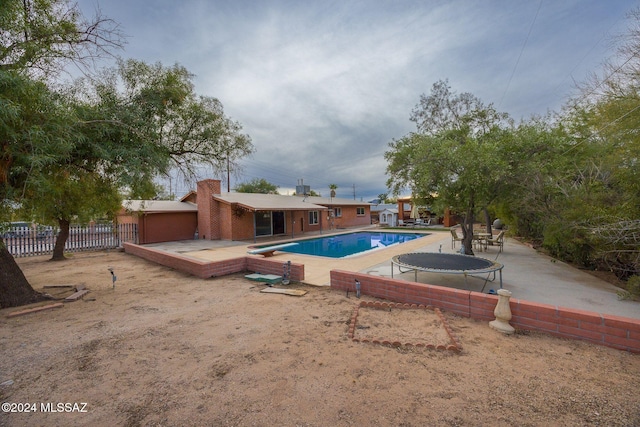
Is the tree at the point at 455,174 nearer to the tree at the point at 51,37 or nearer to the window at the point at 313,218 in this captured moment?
the tree at the point at 51,37

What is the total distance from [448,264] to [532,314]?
2214mm

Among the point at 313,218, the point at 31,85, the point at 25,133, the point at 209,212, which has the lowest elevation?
the point at 313,218

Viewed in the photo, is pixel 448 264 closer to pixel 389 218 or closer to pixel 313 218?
pixel 313 218

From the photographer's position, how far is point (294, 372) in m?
2.86

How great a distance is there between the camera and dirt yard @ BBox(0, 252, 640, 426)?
225 cm

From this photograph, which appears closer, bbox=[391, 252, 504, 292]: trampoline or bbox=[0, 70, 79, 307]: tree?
bbox=[0, 70, 79, 307]: tree

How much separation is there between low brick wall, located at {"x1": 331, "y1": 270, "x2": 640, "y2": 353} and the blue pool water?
7.93 meters

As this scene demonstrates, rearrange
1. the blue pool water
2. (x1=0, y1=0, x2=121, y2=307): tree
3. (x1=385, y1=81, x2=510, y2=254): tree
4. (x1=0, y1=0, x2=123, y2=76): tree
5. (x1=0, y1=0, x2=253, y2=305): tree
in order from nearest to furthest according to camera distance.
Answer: (x1=0, y1=0, x2=121, y2=307): tree → (x1=0, y1=0, x2=253, y2=305): tree → (x1=0, y1=0, x2=123, y2=76): tree → (x1=385, y1=81, x2=510, y2=254): tree → the blue pool water

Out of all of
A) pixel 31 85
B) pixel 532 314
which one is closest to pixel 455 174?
→ pixel 532 314

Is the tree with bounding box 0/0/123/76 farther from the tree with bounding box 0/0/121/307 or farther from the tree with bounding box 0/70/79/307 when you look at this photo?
the tree with bounding box 0/70/79/307

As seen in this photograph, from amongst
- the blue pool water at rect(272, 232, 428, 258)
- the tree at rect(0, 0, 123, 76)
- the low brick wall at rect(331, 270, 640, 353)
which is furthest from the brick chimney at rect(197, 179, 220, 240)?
the low brick wall at rect(331, 270, 640, 353)

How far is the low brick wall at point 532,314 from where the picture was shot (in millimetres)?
3239

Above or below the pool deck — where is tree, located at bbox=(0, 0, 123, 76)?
above

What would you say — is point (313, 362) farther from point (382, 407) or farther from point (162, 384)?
point (162, 384)
